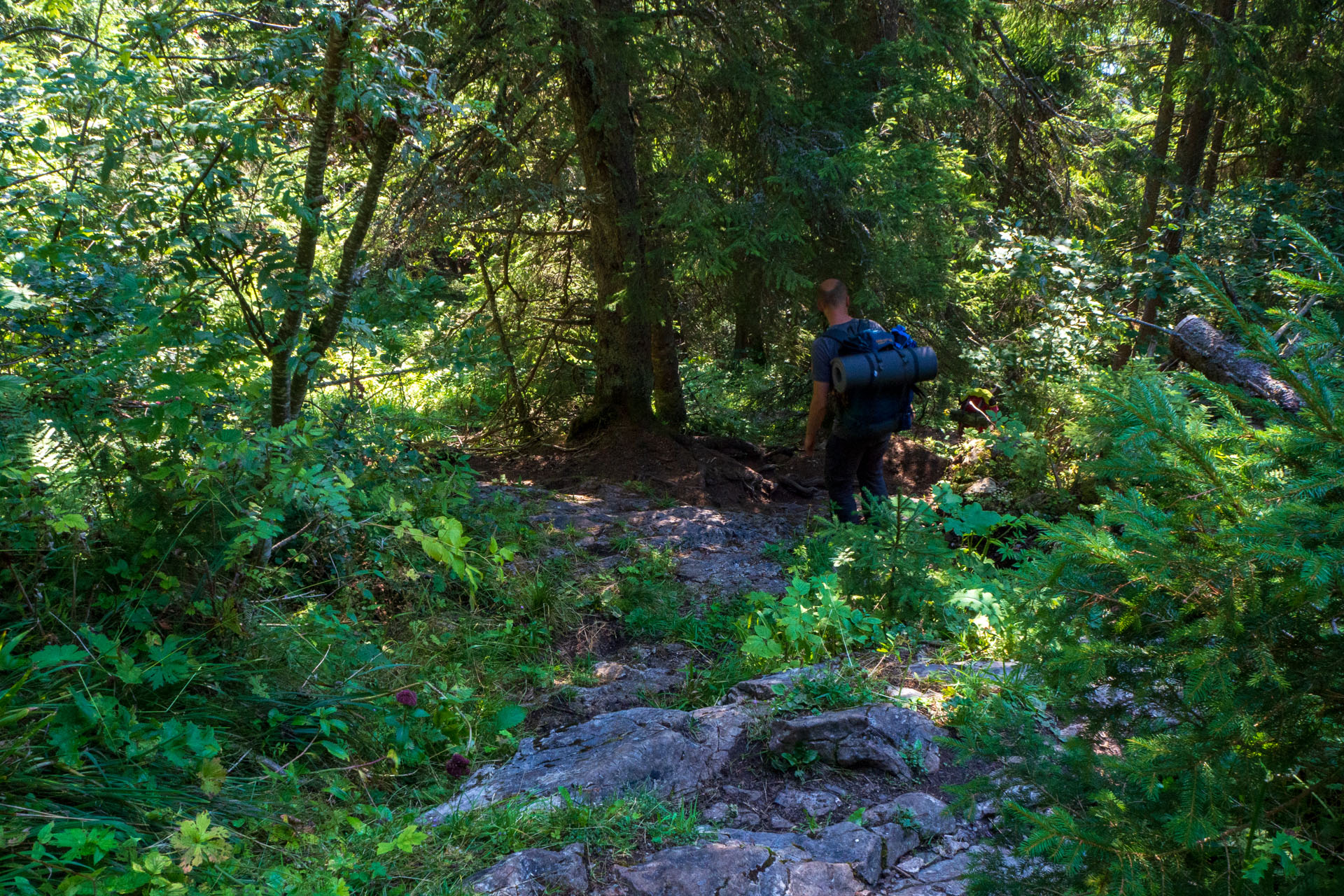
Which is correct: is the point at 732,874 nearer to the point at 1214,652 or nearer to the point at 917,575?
the point at 1214,652

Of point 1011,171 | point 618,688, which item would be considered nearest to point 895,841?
point 618,688

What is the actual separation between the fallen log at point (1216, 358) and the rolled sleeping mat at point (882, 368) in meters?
2.30

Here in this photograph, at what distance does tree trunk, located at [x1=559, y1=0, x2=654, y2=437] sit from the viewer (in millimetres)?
6957

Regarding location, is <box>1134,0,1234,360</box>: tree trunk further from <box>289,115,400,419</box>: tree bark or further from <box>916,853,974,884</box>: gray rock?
<box>289,115,400,419</box>: tree bark

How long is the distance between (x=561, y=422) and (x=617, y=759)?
6395 millimetres

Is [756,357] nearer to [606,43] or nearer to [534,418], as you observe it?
[534,418]

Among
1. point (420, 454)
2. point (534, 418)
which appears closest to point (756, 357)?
point (534, 418)

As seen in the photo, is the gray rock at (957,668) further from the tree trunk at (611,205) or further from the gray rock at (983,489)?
the tree trunk at (611,205)

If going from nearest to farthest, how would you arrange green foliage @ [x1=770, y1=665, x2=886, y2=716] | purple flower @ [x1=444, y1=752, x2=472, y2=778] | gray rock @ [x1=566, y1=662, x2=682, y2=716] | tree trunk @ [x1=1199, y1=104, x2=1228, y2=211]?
purple flower @ [x1=444, y1=752, x2=472, y2=778] < green foliage @ [x1=770, y1=665, x2=886, y2=716] < gray rock @ [x1=566, y1=662, x2=682, y2=716] < tree trunk @ [x1=1199, y1=104, x2=1228, y2=211]

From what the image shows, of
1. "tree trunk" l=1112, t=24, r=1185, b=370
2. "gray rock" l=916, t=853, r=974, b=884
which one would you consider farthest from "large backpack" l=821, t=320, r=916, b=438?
"tree trunk" l=1112, t=24, r=1185, b=370

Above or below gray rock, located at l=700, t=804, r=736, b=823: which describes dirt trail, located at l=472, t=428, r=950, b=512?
above

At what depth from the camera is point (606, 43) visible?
6.80 metres

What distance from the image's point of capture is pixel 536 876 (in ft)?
8.36

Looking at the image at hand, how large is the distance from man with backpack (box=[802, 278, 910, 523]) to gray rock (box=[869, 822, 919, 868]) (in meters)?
3.18
